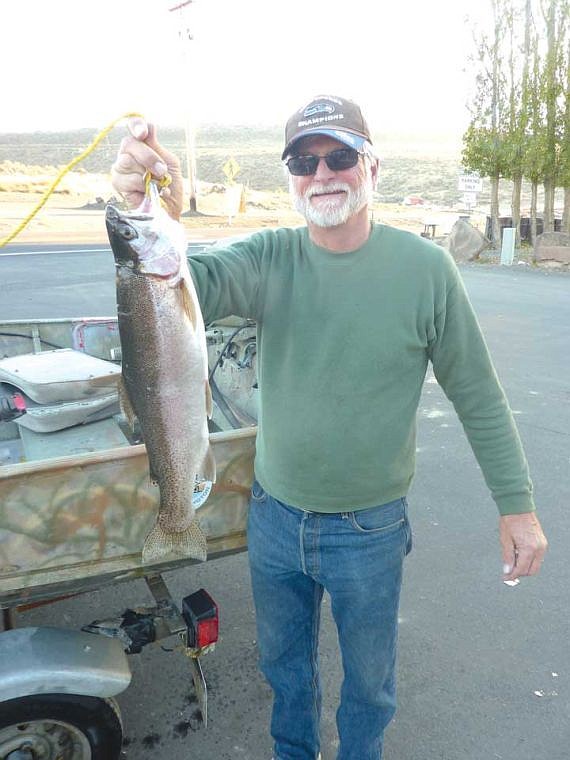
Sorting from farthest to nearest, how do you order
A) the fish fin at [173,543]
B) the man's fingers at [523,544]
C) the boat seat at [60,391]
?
the boat seat at [60,391] → the man's fingers at [523,544] → the fish fin at [173,543]

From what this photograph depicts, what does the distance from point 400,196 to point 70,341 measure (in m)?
54.9

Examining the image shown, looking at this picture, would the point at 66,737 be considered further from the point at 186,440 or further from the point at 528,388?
the point at 528,388

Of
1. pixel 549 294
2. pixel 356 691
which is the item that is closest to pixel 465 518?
pixel 356 691

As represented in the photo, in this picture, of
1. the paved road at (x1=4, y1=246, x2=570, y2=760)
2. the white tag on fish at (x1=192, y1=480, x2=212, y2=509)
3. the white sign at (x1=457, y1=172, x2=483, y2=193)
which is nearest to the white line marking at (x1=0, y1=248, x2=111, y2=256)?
the white sign at (x1=457, y1=172, x2=483, y2=193)

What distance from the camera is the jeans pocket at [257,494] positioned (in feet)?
8.37

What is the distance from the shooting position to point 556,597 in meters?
4.01

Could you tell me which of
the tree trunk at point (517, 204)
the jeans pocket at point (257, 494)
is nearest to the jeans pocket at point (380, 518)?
the jeans pocket at point (257, 494)

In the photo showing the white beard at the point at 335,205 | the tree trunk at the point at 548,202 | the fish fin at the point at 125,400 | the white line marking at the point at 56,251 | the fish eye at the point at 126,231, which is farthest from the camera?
the tree trunk at the point at 548,202

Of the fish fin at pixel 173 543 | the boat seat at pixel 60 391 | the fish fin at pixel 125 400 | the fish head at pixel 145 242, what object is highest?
the fish head at pixel 145 242

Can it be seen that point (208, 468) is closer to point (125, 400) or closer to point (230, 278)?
point (125, 400)

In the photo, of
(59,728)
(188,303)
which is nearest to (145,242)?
(188,303)

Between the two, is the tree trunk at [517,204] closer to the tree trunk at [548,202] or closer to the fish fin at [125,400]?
the tree trunk at [548,202]

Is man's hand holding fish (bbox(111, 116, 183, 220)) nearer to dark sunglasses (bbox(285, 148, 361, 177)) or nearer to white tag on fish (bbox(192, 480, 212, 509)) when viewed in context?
dark sunglasses (bbox(285, 148, 361, 177))

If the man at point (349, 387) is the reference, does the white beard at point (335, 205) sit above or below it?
above
